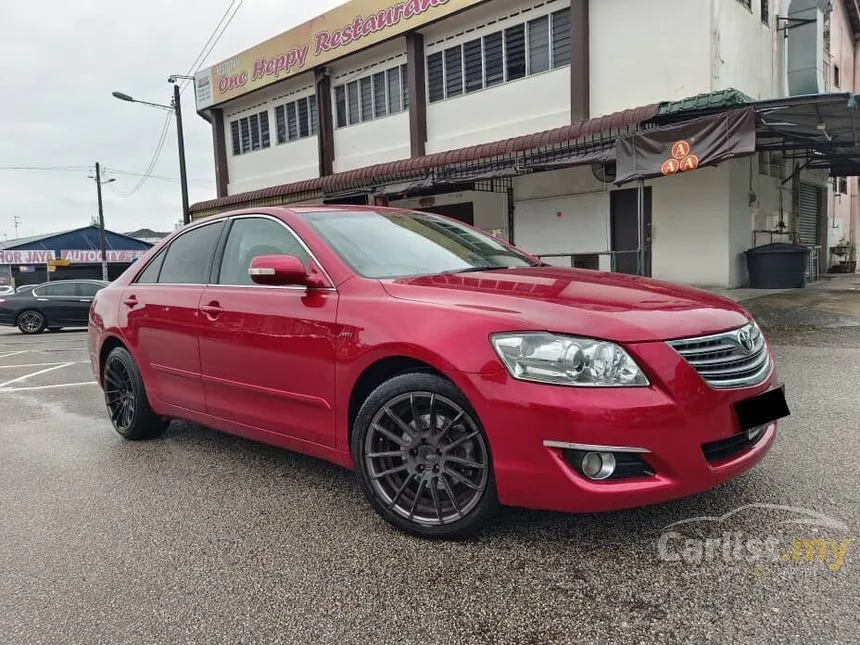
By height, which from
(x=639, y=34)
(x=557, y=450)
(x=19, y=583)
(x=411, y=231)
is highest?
(x=639, y=34)

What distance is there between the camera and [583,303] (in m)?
2.56

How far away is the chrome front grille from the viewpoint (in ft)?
8.04

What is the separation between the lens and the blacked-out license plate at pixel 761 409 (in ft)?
8.32

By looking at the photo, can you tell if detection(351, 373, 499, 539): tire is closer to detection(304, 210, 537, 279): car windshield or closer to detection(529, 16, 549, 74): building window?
detection(304, 210, 537, 279): car windshield

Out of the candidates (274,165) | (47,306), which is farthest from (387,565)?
(274,165)

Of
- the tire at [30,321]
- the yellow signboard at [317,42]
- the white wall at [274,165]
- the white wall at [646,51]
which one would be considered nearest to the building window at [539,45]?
the white wall at [646,51]

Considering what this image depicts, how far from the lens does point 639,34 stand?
13164 mm

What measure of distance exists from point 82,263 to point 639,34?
131ft

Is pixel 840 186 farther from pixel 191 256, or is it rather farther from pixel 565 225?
pixel 191 256

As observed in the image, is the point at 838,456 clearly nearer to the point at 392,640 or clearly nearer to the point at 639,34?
the point at 392,640

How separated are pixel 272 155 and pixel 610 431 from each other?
22.4 meters

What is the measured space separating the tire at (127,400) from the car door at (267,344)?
3.16ft

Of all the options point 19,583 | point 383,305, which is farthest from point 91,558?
point 383,305

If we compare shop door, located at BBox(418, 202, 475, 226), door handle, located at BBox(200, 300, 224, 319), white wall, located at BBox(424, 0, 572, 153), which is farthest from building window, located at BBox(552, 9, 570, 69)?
door handle, located at BBox(200, 300, 224, 319)
